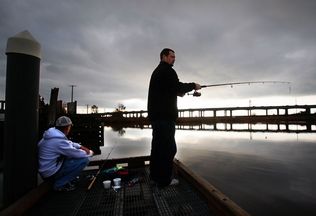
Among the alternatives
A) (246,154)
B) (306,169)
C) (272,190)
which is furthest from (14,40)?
(246,154)

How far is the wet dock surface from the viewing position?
9.05ft

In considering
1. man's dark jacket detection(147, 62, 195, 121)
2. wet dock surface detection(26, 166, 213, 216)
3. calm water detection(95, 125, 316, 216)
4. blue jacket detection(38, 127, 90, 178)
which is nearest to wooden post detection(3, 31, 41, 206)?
blue jacket detection(38, 127, 90, 178)

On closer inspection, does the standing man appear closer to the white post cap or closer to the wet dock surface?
the wet dock surface

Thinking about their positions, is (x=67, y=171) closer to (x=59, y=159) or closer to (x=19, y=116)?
(x=59, y=159)

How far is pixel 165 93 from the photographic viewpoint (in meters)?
3.49

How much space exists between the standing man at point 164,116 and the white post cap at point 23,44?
6.60 feet

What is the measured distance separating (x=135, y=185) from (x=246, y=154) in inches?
271

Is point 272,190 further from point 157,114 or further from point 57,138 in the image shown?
point 57,138

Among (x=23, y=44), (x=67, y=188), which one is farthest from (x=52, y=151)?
(x=23, y=44)

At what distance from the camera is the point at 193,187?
3.48 meters

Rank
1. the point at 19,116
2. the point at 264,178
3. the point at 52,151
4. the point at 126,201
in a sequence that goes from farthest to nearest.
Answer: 1. the point at 264,178
2. the point at 52,151
3. the point at 126,201
4. the point at 19,116

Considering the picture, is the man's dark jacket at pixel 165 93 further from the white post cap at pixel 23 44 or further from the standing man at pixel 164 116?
the white post cap at pixel 23 44

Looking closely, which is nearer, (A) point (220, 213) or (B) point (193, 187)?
(A) point (220, 213)

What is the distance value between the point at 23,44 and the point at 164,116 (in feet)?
8.26
